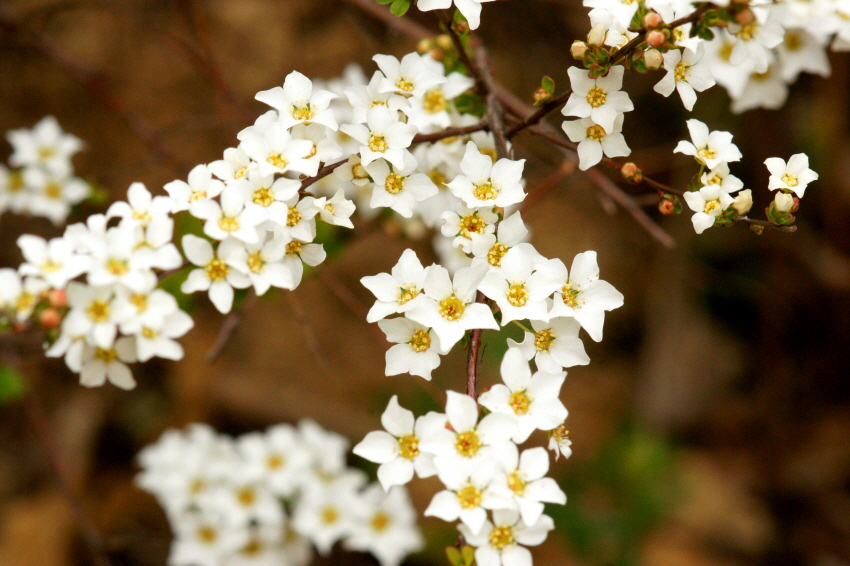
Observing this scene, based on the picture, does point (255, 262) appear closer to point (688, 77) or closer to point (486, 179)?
point (486, 179)

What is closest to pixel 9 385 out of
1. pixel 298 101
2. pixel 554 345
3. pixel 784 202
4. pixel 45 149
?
pixel 45 149

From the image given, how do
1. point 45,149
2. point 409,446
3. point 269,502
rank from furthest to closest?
point 45,149 < point 269,502 < point 409,446

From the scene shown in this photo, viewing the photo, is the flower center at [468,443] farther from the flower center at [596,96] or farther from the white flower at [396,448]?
the flower center at [596,96]

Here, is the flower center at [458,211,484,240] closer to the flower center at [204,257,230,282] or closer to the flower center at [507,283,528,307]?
the flower center at [507,283,528,307]

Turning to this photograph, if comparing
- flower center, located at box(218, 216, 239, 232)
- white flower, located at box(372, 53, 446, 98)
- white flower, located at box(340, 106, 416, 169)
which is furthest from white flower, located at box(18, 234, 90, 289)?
white flower, located at box(372, 53, 446, 98)

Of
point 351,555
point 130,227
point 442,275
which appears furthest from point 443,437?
point 351,555

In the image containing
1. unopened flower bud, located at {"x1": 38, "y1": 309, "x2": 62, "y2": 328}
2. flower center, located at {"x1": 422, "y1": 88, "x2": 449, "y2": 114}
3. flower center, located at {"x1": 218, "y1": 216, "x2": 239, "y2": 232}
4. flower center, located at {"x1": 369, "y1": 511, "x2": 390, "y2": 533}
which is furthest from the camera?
flower center, located at {"x1": 369, "y1": 511, "x2": 390, "y2": 533}
